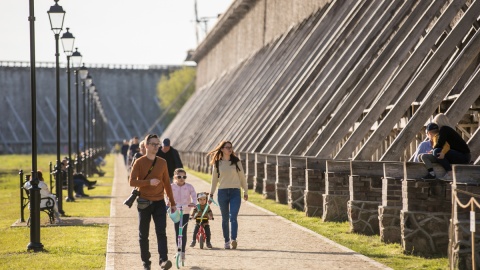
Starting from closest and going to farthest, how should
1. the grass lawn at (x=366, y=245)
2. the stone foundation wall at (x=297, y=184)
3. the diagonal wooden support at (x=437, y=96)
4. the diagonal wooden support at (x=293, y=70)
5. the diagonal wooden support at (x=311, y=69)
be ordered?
the grass lawn at (x=366, y=245)
the diagonal wooden support at (x=437, y=96)
the stone foundation wall at (x=297, y=184)
the diagonal wooden support at (x=311, y=69)
the diagonal wooden support at (x=293, y=70)

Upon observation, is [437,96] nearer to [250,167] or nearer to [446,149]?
[446,149]

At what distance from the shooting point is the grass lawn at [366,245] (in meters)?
14.4

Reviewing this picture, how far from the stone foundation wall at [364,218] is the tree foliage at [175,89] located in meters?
107

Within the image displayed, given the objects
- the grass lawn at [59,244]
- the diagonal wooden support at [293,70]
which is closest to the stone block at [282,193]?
the grass lawn at [59,244]

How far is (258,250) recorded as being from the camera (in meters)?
16.4

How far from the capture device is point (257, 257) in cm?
1544

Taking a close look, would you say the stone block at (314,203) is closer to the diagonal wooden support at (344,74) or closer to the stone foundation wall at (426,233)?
the diagonal wooden support at (344,74)

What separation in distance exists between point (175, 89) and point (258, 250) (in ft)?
367

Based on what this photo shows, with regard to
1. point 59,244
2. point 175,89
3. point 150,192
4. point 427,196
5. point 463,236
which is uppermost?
point 175,89

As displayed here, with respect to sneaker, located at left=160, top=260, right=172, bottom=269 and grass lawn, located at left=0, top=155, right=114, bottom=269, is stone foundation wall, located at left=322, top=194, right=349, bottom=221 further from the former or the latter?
sneaker, located at left=160, top=260, right=172, bottom=269

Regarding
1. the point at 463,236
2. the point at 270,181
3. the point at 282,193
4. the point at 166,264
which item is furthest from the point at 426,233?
the point at 270,181

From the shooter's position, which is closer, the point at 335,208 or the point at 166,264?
the point at 166,264

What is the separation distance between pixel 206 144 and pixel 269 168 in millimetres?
24309

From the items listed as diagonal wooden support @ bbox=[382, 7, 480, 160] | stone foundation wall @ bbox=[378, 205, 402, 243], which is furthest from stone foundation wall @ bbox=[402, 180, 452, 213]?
diagonal wooden support @ bbox=[382, 7, 480, 160]
